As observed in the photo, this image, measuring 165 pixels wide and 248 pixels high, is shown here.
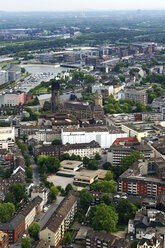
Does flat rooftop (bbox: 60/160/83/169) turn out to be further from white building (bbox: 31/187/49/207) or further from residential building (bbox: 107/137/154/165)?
white building (bbox: 31/187/49/207)

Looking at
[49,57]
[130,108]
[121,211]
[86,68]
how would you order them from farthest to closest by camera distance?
[49,57], [86,68], [130,108], [121,211]

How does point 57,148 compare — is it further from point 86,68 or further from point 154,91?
point 86,68

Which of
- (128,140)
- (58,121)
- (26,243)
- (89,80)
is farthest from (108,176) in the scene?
(89,80)

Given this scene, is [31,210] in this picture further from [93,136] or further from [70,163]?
[93,136]

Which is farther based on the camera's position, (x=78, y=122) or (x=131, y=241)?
(x=78, y=122)

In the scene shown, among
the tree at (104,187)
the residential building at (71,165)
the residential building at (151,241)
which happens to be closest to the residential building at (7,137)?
the residential building at (71,165)

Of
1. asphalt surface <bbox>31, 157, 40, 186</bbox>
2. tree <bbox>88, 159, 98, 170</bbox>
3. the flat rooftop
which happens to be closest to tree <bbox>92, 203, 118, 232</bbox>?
asphalt surface <bbox>31, 157, 40, 186</bbox>

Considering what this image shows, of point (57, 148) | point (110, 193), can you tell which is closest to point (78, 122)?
point (57, 148)

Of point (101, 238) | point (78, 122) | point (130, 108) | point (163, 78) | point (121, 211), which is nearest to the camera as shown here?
point (101, 238)
